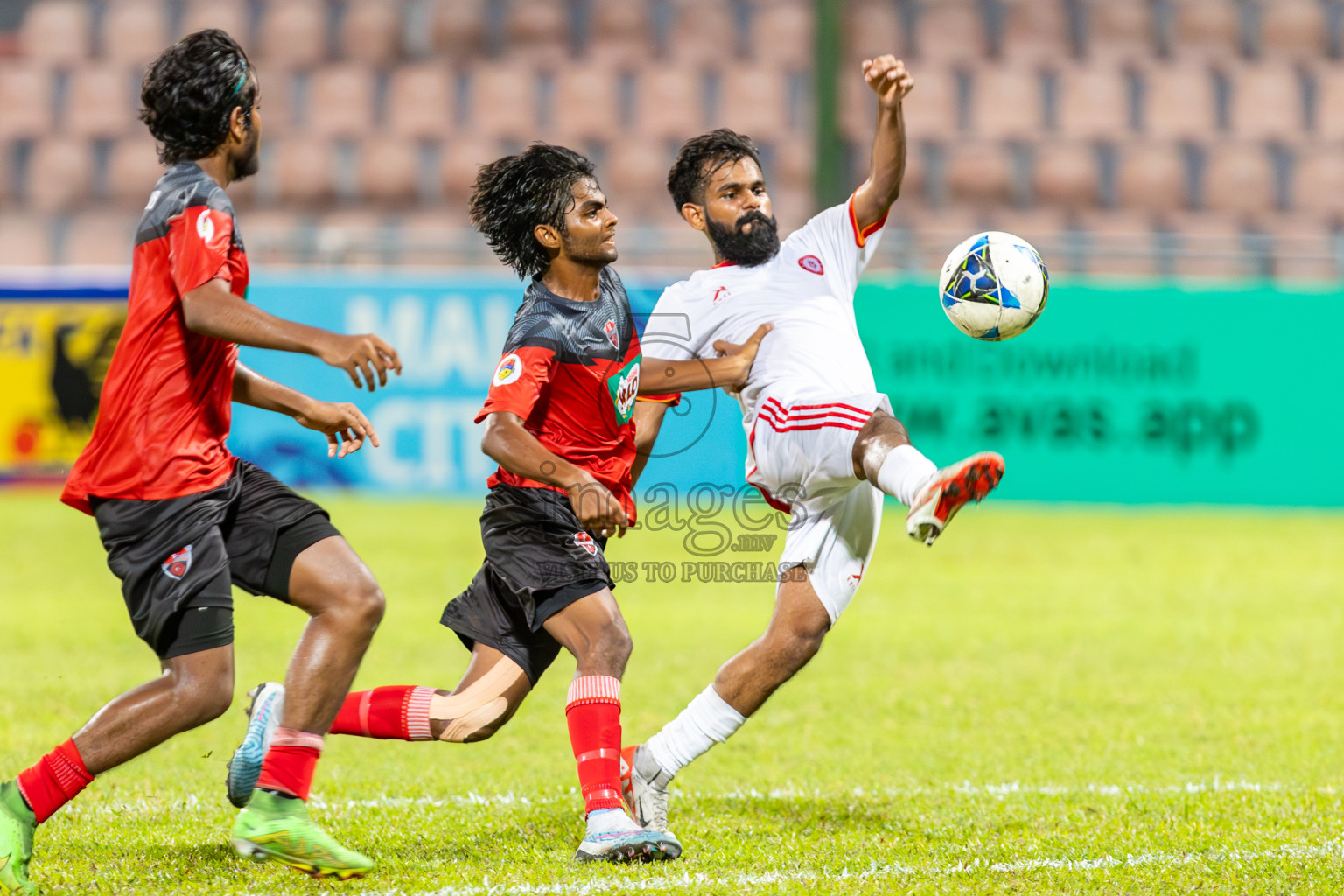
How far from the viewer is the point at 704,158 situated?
4559mm

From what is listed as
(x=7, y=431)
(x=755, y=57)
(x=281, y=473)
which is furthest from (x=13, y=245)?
(x=755, y=57)

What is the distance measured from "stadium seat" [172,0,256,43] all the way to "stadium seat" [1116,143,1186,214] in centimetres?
1072

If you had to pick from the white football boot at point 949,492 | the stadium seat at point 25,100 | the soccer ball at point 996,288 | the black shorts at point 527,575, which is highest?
the stadium seat at point 25,100

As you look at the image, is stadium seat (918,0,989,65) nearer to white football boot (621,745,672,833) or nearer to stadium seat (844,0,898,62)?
stadium seat (844,0,898,62)

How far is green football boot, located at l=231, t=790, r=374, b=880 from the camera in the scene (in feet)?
11.4

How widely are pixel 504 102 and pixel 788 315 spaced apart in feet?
46.1

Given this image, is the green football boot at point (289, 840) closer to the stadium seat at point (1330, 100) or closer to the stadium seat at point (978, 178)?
the stadium seat at point (978, 178)

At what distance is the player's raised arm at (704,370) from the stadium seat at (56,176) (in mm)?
15013

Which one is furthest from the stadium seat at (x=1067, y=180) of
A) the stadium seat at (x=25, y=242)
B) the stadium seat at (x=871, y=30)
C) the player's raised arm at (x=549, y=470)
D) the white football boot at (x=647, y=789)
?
the player's raised arm at (x=549, y=470)

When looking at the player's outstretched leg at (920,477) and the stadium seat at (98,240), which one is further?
the stadium seat at (98,240)

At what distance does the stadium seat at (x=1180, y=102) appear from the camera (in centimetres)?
1784

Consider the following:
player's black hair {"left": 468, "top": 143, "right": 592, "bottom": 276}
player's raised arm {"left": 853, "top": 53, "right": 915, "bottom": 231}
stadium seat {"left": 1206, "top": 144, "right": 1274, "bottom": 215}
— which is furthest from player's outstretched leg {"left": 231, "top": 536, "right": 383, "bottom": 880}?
stadium seat {"left": 1206, "top": 144, "right": 1274, "bottom": 215}

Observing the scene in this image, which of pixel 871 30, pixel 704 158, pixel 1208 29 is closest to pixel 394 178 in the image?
pixel 871 30

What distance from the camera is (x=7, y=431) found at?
38.2ft
